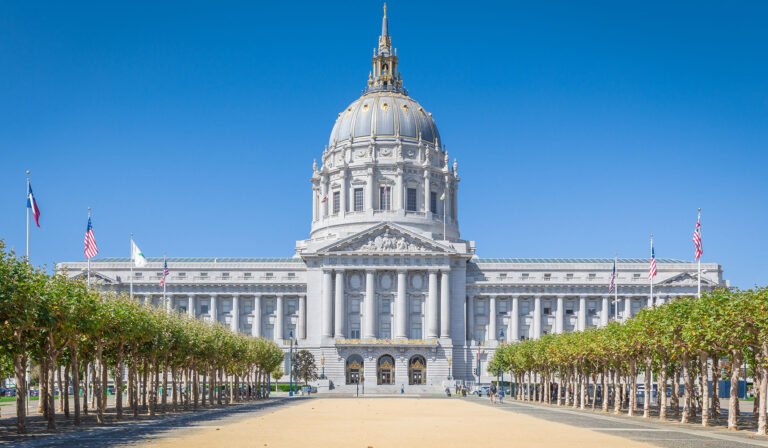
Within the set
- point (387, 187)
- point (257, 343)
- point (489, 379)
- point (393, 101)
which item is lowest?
point (489, 379)

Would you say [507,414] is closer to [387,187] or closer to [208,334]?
[208,334]

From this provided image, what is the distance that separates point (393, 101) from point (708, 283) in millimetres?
68964

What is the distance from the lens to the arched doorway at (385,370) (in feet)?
484

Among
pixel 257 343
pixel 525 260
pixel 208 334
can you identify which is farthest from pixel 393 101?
pixel 208 334

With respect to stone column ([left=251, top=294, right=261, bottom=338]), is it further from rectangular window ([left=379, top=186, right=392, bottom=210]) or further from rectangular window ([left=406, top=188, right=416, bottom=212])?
rectangular window ([left=406, top=188, right=416, bottom=212])

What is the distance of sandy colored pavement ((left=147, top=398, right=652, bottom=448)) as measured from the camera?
136 feet

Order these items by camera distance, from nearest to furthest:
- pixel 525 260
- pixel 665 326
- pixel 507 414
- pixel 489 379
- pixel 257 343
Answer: pixel 665 326, pixel 507 414, pixel 257 343, pixel 489 379, pixel 525 260

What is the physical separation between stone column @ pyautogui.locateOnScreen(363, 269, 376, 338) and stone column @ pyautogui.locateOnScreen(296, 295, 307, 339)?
13526 mm

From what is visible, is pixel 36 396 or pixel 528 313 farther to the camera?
pixel 528 313

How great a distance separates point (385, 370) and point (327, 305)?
583 inches

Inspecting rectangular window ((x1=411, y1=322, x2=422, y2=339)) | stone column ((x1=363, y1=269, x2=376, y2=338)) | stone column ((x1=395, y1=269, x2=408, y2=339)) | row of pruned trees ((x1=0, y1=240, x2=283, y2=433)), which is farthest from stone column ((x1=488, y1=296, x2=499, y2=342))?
row of pruned trees ((x1=0, y1=240, x2=283, y2=433))

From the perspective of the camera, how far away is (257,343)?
110m

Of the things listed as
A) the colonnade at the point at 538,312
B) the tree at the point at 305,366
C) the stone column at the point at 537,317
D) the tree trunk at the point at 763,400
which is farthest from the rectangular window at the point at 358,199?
the tree trunk at the point at 763,400

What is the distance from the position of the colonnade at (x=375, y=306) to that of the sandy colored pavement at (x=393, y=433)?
85.5m
